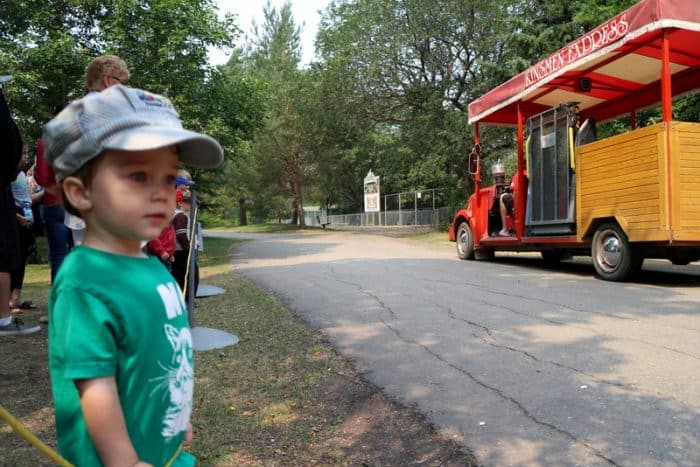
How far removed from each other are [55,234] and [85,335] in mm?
4942

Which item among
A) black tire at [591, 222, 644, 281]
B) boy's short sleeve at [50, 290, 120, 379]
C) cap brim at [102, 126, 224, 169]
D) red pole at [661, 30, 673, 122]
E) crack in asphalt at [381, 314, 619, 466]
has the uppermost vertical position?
red pole at [661, 30, 673, 122]

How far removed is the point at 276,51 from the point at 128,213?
140 ft

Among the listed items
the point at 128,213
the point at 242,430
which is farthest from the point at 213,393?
the point at 128,213

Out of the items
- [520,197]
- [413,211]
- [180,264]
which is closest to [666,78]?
[520,197]

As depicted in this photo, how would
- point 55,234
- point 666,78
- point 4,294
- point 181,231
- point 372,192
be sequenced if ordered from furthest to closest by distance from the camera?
point 372,192
point 666,78
point 181,231
point 55,234
point 4,294

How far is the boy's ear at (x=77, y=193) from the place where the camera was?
1276 mm

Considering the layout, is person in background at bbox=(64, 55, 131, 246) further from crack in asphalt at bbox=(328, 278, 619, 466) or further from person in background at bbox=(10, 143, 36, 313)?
person in background at bbox=(10, 143, 36, 313)

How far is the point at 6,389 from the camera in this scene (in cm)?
359

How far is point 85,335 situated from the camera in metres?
1.17

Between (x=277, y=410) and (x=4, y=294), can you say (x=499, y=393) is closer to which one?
(x=277, y=410)

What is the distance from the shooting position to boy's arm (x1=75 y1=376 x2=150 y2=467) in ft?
3.84

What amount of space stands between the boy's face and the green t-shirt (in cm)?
5

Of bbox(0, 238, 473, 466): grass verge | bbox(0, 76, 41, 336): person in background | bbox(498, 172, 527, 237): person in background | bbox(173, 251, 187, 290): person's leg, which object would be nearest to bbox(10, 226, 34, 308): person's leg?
bbox(0, 238, 473, 466): grass verge

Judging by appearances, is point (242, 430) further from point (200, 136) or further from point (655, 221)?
point (655, 221)
